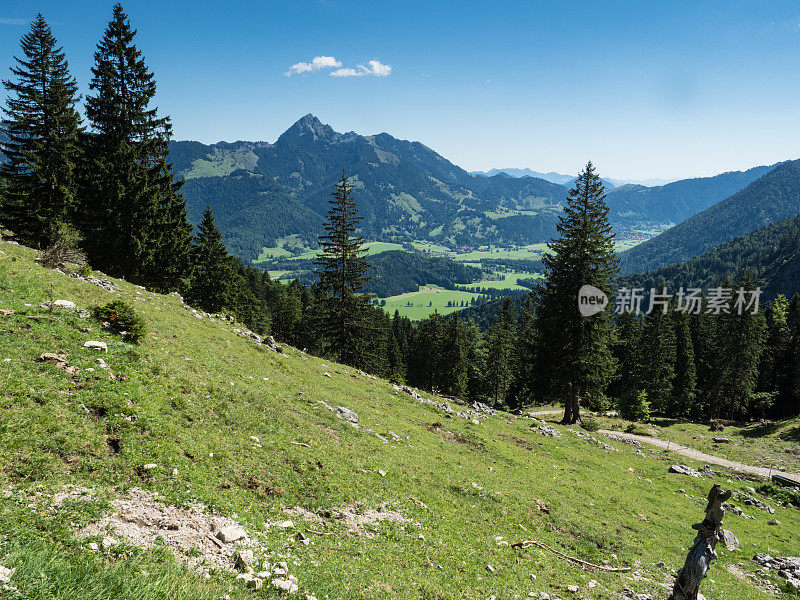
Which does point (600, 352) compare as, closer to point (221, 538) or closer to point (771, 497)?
point (771, 497)

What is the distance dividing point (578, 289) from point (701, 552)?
27.8m

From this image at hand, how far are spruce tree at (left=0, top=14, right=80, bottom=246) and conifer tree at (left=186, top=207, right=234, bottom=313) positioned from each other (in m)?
23.4

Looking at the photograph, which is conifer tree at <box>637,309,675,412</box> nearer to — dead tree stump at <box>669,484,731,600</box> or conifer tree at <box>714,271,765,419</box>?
conifer tree at <box>714,271,765,419</box>

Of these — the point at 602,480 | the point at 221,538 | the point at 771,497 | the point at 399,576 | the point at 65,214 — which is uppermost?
the point at 65,214

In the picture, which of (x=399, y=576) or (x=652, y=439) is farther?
(x=652, y=439)

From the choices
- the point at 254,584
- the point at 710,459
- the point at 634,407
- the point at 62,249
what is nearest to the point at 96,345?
the point at 254,584

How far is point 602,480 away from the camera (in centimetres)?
2025

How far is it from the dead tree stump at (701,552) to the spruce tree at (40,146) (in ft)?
136

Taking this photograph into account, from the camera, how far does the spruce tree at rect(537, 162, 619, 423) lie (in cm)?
3262

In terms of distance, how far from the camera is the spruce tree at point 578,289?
32.6m

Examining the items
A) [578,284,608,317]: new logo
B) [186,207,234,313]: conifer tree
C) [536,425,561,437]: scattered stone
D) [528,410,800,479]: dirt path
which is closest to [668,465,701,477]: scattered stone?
[528,410,800,479]: dirt path

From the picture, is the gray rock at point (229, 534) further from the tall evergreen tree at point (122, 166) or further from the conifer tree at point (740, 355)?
the conifer tree at point (740, 355)

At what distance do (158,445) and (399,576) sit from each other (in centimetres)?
625

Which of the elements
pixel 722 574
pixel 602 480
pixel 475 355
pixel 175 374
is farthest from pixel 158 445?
pixel 475 355
